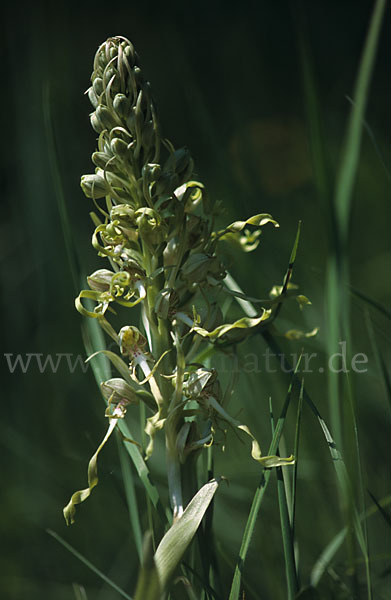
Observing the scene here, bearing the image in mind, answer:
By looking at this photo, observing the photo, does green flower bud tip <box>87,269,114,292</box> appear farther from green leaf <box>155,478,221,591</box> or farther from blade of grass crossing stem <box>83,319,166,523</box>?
green leaf <box>155,478,221,591</box>

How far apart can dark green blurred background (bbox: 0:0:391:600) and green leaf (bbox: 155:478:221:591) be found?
4.5 inches

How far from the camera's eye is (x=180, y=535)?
1.66 feet

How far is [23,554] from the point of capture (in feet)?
3.54

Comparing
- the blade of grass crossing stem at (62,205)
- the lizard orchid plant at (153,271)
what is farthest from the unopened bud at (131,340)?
the blade of grass crossing stem at (62,205)

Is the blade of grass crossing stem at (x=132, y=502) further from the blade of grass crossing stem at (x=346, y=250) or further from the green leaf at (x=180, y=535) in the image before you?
the blade of grass crossing stem at (x=346, y=250)

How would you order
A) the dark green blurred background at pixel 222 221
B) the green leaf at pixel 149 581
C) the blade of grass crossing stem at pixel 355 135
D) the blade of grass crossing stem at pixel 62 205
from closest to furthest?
the green leaf at pixel 149 581 → the blade of grass crossing stem at pixel 355 135 → the blade of grass crossing stem at pixel 62 205 → the dark green blurred background at pixel 222 221

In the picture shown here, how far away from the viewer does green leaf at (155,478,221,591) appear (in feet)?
Result: 1.59

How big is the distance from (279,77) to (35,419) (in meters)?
1.43

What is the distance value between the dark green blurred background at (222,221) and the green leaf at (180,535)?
11 cm

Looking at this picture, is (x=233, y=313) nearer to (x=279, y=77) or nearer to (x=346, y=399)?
(x=346, y=399)

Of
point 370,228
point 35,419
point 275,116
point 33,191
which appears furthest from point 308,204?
point 35,419

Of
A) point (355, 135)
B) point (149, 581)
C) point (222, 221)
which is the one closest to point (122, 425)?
point (149, 581)

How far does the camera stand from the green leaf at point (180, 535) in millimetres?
485

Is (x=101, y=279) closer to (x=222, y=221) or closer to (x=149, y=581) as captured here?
(x=149, y=581)
